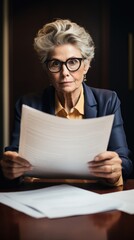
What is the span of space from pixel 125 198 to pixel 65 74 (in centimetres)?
58

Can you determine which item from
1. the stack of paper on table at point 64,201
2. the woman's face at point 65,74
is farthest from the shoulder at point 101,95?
the stack of paper on table at point 64,201

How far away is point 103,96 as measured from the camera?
1.65 meters

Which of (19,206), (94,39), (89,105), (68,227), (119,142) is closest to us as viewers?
(68,227)

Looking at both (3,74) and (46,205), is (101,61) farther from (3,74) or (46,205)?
(46,205)

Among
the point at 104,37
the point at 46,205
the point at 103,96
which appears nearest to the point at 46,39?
the point at 103,96

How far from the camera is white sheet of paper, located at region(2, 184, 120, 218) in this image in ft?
3.24

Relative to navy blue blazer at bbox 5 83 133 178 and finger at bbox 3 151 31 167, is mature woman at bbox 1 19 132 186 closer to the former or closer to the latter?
navy blue blazer at bbox 5 83 133 178

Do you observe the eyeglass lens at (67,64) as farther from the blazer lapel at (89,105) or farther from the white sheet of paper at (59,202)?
the white sheet of paper at (59,202)

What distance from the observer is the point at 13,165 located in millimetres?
1243

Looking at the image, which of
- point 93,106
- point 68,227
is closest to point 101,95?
point 93,106

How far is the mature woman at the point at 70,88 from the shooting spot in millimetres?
1515

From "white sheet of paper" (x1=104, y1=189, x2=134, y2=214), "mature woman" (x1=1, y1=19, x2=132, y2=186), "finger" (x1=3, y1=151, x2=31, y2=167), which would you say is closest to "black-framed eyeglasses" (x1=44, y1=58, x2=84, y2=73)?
"mature woman" (x1=1, y1=19, x2=132, y2=186)

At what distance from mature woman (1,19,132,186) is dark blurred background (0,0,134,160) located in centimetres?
161

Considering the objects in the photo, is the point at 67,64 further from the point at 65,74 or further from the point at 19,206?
the point at 19,206
